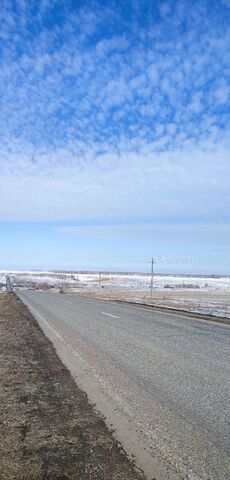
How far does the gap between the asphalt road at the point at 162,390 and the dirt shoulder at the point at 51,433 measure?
0.23 meters

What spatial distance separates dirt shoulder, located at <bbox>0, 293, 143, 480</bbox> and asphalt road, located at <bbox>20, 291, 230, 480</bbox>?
9.0 inches

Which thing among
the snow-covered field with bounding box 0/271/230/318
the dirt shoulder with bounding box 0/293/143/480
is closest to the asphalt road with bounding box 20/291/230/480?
the dirt shoulder with bounding box 0/293/143/480

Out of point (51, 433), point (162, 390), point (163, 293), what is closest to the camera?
point (51, 433)

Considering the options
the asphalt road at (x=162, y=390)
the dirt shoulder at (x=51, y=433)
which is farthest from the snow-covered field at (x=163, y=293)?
the dirt shoulder at (x=51, y=433)

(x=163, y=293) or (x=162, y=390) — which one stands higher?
(x=163, y=293)

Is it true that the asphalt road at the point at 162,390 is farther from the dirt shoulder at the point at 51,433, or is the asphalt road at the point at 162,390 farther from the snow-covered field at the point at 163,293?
the snow-covered field at the point at 163,293

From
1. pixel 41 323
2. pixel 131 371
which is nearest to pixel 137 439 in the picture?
pixel 131 371

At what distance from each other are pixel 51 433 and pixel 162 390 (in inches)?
90.6

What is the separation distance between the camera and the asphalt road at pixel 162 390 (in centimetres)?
392

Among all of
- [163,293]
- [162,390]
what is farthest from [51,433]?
[163,293]

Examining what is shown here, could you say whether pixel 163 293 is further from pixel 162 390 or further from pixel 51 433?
pixel 51 433

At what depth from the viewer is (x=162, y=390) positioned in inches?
245

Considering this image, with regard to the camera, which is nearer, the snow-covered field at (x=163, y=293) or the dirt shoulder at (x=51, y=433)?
the dirt shoulder at (x=51, y=433)

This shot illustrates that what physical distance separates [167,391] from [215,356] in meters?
2.90
